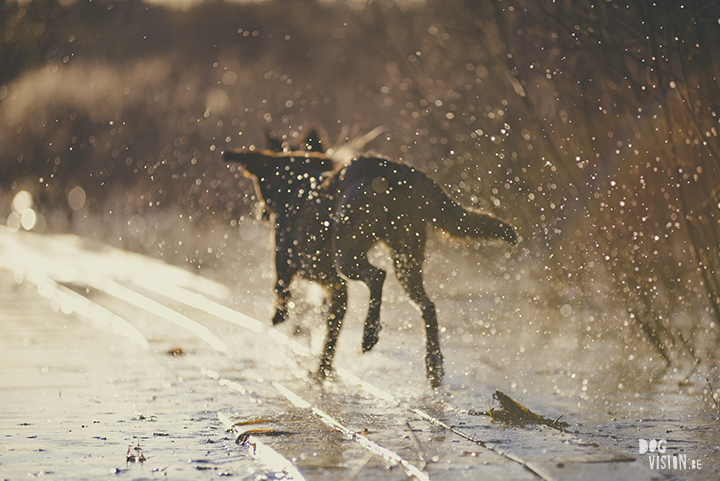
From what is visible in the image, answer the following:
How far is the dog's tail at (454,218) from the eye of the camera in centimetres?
705

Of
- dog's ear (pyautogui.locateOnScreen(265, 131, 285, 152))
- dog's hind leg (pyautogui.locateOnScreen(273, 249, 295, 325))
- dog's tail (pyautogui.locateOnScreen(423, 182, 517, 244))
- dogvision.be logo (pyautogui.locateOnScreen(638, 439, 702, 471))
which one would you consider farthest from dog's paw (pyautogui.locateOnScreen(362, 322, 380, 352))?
dog's ear (pyautogui.locateOnScreen(265, 131, 285, 152))

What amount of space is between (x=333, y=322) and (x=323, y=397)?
1.35 metres

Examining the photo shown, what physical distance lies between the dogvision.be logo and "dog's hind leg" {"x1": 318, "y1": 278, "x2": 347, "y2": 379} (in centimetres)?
274

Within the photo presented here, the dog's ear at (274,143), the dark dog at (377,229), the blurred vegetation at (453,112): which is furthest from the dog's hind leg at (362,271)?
the dog's ear at (274,143)

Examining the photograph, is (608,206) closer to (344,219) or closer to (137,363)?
(344,219)

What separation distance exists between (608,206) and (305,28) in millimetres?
28610

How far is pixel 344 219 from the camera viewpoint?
7086 mm

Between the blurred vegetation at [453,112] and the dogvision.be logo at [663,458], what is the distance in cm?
124

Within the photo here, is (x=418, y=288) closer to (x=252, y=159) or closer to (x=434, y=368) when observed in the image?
(x=434, y=368)

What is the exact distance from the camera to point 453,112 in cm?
1228

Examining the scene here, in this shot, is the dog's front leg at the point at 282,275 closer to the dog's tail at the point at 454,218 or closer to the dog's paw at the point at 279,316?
the dog's paw at the point at 279,316

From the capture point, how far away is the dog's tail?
7047 mm

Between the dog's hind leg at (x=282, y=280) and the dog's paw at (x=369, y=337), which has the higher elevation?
the dog's hind leg at (x=282, y=280)

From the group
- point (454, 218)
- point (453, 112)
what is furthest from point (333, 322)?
point (453, 112)
